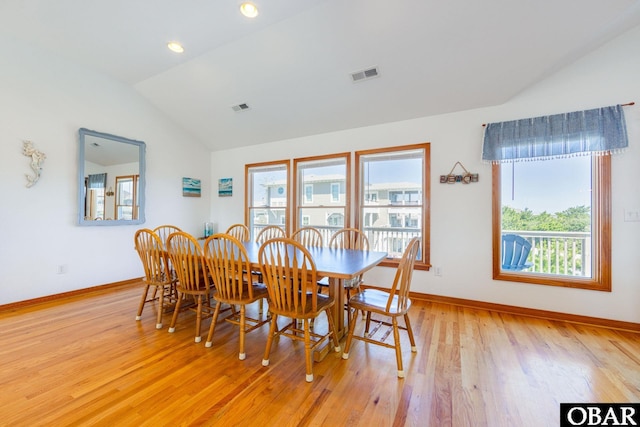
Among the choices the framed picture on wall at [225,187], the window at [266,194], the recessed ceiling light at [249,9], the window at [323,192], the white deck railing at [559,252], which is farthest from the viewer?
the framed picture on wall at [225,187]

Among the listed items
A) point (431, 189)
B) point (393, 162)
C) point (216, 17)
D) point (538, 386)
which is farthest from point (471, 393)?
point (216, 17)

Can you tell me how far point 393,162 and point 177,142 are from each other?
3.88 metres

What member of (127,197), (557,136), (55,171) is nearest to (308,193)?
(127,197)

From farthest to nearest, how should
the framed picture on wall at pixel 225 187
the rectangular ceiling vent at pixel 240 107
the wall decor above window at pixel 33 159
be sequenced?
1. the framed picture on wall at pixel 225 187
2. the rectangular ceiling vent at pixel 240 107
3. the wall decor above window at pixel 33 159

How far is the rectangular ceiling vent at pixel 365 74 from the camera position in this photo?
301 cm

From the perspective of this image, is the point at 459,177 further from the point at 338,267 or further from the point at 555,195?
the point at 338,267

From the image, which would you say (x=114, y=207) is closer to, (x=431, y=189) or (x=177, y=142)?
(x=177, y=142)

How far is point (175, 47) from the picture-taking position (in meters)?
3.12

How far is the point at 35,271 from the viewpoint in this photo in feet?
10.6

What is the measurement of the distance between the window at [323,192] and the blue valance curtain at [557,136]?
194 centimetres

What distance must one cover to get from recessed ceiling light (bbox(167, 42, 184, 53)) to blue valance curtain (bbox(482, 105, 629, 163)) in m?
3.83

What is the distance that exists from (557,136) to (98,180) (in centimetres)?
589

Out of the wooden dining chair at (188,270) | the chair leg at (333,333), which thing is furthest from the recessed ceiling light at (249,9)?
the chair leg at (333,333)

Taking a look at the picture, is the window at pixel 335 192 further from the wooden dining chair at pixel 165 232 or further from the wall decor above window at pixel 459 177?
the wooden dining chair at pixel 165 232
